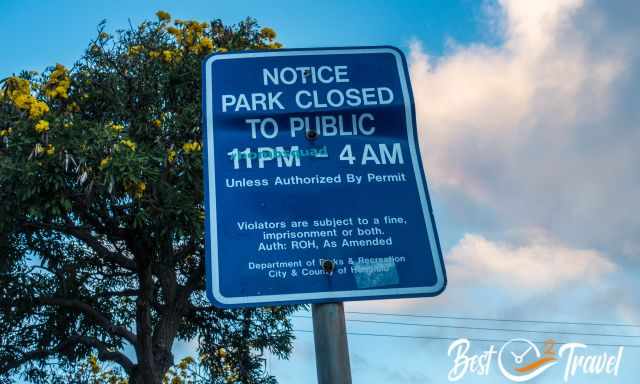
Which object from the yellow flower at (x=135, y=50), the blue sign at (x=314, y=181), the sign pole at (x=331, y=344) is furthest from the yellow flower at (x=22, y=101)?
the sign pole at (x=331, y=344)

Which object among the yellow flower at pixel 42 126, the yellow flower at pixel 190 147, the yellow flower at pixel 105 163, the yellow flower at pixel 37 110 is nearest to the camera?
the yellow flower at pixel 105 163

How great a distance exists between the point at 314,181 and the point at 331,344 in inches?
25.3

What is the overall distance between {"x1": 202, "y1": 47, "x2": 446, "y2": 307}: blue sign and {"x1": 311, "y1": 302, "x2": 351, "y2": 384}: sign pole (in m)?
0.06

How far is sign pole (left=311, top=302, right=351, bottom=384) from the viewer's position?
2334mm

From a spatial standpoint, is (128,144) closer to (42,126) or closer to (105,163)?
(105,163)

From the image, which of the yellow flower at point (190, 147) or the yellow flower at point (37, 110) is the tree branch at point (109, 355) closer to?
the yellow flower at point (190, 147)

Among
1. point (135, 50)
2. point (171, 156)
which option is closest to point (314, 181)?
point (171, 156)

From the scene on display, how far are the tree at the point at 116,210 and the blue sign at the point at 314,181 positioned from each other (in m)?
9.45

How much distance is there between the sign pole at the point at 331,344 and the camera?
233cm

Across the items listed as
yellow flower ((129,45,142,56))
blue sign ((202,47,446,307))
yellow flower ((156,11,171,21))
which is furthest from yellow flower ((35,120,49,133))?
blue sign ((202,47,446,307))

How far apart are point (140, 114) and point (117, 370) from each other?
8708 mm

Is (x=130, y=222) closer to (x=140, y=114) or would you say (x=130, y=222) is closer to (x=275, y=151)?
(x=140, y=114)

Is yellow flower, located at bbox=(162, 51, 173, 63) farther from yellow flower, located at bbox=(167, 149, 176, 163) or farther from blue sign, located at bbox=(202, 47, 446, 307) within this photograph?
blue sign, located at bbox=(202, 47, 446, 307)

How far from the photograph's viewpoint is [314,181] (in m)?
2.65
